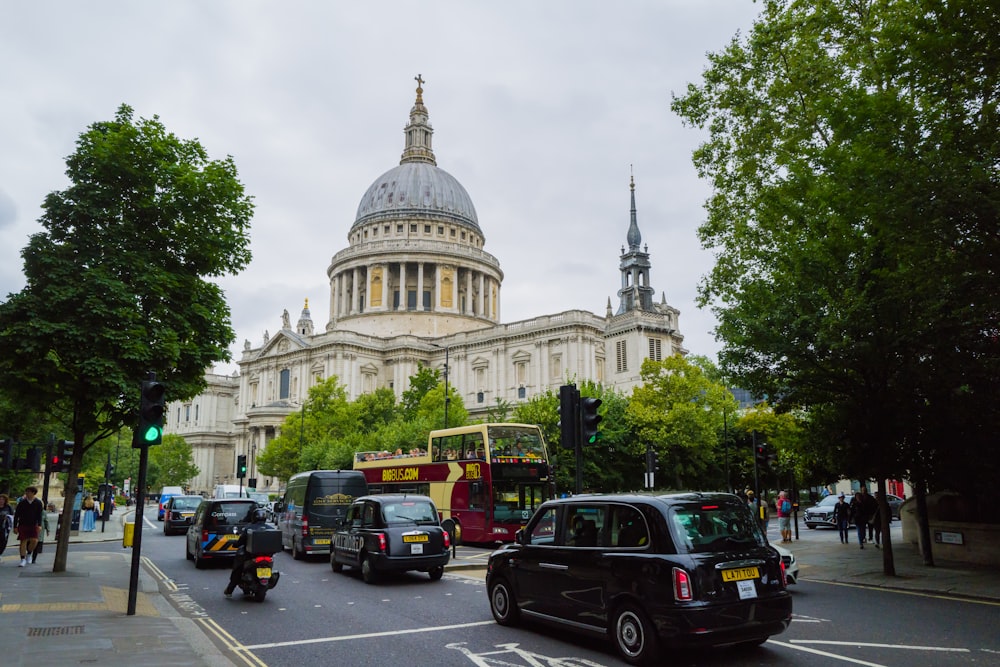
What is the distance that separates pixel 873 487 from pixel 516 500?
50.9 metres

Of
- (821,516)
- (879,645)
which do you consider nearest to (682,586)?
(879,645)

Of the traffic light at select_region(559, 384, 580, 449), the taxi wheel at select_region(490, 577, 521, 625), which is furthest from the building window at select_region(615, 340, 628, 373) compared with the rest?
the taxi wheel at select_region(490, 577, 521, 625)

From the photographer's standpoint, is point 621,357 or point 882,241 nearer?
point 882,241

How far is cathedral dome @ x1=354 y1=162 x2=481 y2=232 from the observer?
106 metres

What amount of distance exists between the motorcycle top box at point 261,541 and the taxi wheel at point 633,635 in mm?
7451

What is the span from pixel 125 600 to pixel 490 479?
13815 millimetres

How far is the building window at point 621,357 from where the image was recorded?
77.6m

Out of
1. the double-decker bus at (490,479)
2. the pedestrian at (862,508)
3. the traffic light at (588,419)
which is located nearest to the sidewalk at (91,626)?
the traffic light at (588,419)

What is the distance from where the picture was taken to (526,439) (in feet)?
89.1

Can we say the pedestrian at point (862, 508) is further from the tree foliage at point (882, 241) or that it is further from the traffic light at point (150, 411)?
the traffic light at point (150, 411)

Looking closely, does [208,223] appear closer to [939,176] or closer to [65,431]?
[939,176]

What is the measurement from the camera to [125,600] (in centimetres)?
1365

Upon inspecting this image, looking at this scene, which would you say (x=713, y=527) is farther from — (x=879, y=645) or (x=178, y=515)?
(x=178, y=515)

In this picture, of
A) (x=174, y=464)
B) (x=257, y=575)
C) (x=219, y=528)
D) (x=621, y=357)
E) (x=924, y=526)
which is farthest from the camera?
(x=174, y=464)
